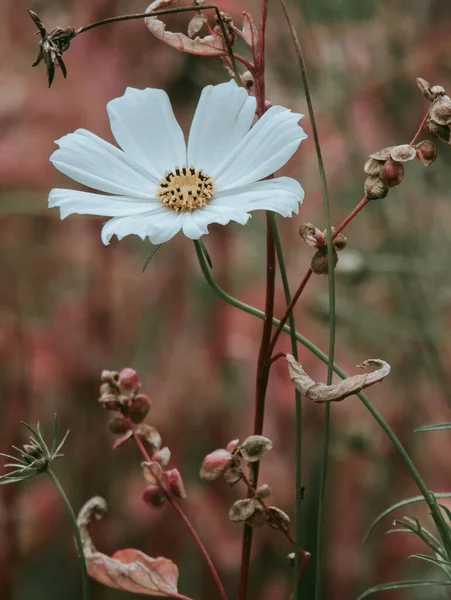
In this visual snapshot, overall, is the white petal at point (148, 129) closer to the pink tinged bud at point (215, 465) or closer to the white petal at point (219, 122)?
the white petal at point (219, 122)

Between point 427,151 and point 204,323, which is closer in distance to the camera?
point 427,151

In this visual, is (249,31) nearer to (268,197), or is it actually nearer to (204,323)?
(268,197)

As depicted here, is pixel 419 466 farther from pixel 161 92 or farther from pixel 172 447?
pixel 161 92

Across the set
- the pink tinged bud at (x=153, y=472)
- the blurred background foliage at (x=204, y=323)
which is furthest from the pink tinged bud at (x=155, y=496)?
the blurred background foliage at (x=204, y=323)

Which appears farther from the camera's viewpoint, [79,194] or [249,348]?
[249,348]

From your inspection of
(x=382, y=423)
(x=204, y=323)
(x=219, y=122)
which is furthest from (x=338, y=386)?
(x=204, y=323)

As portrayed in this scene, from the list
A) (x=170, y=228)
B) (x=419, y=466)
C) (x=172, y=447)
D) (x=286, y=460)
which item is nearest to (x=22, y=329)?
(x=172, y=447)

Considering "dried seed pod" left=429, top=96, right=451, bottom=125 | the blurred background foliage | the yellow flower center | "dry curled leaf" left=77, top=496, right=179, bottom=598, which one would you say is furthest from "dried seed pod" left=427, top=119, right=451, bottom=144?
the blurred background foliage
